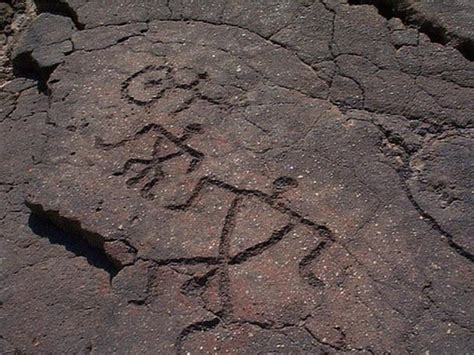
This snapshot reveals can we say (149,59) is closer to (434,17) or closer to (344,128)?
(344,128)

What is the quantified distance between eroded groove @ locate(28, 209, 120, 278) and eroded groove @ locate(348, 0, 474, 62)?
1.42 m

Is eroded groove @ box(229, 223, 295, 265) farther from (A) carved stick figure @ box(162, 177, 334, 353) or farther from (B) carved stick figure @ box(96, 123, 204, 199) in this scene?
(B) carved stick figure @ box(96, 123, 204, 199)

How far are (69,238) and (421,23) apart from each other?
5.04 ft

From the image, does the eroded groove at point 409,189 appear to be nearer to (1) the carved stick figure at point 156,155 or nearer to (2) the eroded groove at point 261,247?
(2) the eroded groove at point 261,247

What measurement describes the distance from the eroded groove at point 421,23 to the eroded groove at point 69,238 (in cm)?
142

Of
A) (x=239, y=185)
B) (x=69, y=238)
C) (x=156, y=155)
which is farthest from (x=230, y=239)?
(x=69, y=238)

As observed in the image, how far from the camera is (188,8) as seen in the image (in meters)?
3.13

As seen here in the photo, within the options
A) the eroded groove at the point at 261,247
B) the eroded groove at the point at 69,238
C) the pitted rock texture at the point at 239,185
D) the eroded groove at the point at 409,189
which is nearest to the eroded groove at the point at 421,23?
the pitted rock texture at the point at 239,185

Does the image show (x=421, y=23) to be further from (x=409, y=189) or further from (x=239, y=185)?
(x=239, y=185)

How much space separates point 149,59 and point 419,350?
1474 millimetres

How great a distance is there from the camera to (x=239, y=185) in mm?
2510

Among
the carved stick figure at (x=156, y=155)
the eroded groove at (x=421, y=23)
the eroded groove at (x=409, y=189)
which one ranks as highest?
the eroded groove at (x=421, y=23)

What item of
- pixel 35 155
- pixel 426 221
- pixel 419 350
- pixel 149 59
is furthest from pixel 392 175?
pixel 35 155

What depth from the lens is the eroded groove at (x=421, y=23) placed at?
2902 mm
